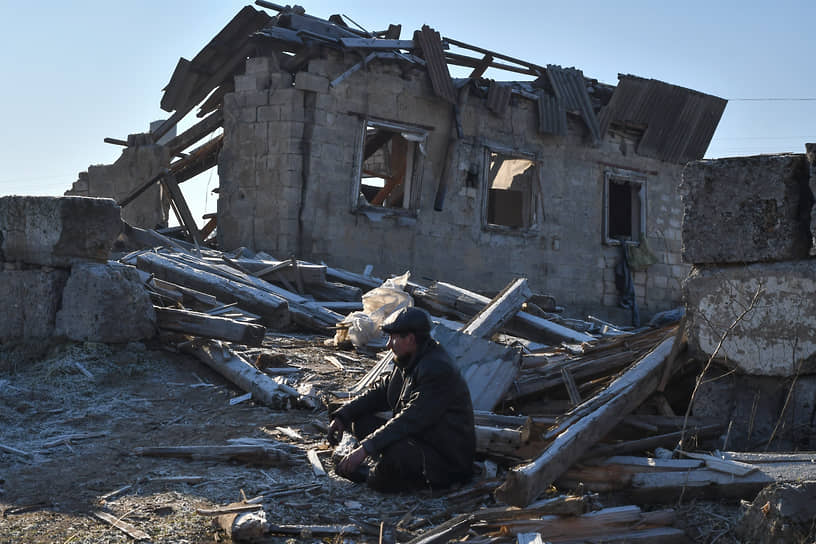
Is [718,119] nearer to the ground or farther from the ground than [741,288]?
farther from the ground

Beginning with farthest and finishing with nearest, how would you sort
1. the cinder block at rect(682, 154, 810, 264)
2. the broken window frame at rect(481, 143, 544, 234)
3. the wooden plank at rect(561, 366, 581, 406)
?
the broken window frame at rect(481, 143, 544, 234)
the wooden plank at rect(561, 366, 581, 406)
the cinder block at rect(682, 154, 810, 264)

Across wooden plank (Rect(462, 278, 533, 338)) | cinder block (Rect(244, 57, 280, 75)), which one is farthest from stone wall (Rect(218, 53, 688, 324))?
wooden plank (Rect(462, 278, 533, 338))

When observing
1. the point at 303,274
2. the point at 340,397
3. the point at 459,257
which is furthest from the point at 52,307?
the point at 459,257

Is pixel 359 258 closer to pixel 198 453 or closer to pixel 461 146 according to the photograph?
pixel 461 146

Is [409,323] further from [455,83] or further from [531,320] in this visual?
[455,83]

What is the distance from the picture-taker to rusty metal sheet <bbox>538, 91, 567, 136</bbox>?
627 inches

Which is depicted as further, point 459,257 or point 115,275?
point 459,257

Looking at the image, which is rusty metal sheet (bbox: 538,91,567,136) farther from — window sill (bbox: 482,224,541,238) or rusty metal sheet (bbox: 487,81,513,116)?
window sill (bbox: 482,224,541,238)

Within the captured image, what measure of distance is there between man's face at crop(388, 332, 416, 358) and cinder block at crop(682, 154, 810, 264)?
2.01 metres

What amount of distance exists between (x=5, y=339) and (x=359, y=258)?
270 inches

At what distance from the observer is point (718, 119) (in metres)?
18.5

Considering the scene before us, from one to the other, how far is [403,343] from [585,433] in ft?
4.09

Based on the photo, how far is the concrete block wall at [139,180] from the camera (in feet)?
53.2

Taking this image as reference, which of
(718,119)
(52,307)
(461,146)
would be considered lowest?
(52,307)
